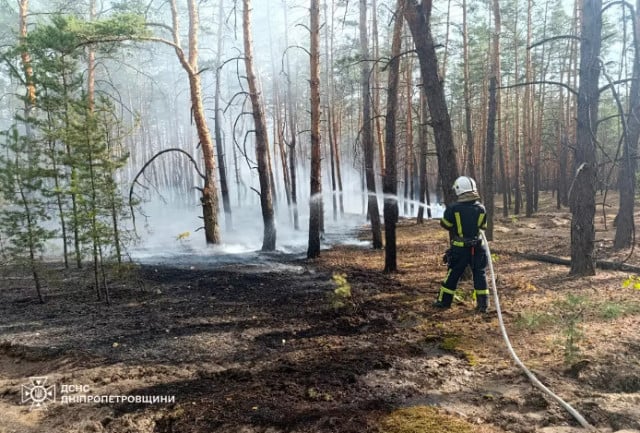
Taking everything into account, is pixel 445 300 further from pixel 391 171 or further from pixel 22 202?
pixel 22 202

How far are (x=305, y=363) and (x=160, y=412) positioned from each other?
155cm

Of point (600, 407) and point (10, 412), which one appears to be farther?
point (10, 412)

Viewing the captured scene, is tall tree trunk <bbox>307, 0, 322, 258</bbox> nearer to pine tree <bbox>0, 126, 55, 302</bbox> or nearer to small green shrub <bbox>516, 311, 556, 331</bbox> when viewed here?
pine tree <bbox>0, 126, 55, 302</bbox>

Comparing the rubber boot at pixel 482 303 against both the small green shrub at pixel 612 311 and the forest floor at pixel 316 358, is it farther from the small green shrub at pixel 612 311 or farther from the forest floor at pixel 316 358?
the small green shrub at pixel 612 311

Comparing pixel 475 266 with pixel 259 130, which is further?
pixel 259 130

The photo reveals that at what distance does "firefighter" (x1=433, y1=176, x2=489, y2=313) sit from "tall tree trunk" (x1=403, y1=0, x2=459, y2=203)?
1.14m

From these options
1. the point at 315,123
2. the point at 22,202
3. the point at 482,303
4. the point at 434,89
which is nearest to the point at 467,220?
the point at 482,303

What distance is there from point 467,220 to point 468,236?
27cm

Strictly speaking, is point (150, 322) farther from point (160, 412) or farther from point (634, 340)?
point (634, 340)

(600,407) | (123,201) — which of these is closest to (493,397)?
(600,407)

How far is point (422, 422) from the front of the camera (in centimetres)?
299

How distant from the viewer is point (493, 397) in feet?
11.1

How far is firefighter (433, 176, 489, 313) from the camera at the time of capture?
582 cm

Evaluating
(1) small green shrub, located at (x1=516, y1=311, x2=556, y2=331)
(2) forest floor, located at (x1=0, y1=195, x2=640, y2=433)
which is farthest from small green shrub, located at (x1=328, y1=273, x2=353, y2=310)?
(1) small green shrub, located at (x1=516, y1=311, x2=556, y2=331)
